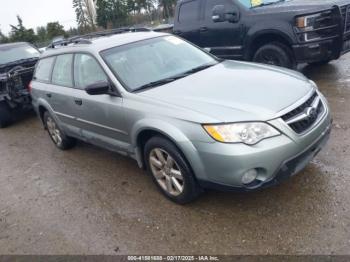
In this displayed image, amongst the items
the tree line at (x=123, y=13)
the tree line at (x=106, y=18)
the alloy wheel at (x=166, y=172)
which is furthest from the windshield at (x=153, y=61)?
the tree line at (x=123, y=13)

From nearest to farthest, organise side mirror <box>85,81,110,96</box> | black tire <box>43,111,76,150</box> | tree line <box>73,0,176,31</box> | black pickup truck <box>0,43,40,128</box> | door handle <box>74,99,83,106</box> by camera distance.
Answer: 1. side mirror <box>85,81,110,96</box>
2. door handle <box>74,99,83,106</box>
3. black tire <box>43,111,76,150</box>
4. black pickup truck <box>0,43,40,128</box>
5. tree line <box>73,0,176,31</box>

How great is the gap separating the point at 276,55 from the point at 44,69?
4.05m

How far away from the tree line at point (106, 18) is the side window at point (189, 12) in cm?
4400

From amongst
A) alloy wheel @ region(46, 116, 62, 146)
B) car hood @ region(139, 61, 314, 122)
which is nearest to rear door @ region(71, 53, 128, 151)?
car hood @ region(139, 61, 314, 122)

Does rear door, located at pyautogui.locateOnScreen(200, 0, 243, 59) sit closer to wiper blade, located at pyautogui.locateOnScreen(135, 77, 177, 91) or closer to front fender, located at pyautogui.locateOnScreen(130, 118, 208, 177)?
wiper blade, located at pyautogui.locateOnScreen(135, 77, 177, 91)

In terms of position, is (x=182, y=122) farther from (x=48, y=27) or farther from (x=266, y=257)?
(x=48, y=27)

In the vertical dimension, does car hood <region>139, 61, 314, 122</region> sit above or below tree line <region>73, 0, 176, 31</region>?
above

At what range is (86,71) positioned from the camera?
426 cm

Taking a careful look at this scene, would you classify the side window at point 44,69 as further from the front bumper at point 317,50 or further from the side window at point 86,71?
the front bumper at point 317,50

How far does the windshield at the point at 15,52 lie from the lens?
29.9 ft

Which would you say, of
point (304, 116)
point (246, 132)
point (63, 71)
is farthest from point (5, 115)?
point (304, 116)

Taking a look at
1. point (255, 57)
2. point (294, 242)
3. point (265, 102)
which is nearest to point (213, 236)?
point (294, 242)

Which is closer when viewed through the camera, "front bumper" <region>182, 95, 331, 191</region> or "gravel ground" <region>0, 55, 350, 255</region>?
"front bumper" <region>182, 95, 331, 191</region>

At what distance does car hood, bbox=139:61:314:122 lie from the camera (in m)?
2.92
